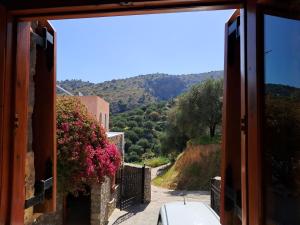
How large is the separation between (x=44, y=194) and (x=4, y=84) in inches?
47.3

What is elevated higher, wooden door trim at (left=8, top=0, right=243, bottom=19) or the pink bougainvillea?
wooden door trim at (left=8, top=0, right=243, bottom=19)

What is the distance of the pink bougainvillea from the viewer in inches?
410

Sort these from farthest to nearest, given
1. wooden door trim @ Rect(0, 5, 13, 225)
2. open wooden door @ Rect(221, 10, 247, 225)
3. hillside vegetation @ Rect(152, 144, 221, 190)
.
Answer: hillside vegetation @ Rect(152, 144, 221, 190) → open wooden door @ Rect(221, 10, 247, 225) → wooden door trim @ Rect(0, 5, 13, 225)

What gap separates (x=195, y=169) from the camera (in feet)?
78.9

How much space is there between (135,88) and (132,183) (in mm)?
53039

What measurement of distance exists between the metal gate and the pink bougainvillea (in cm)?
442

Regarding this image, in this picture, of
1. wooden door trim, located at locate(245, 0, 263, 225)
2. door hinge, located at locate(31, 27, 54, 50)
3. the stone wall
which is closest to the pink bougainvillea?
the stone wall

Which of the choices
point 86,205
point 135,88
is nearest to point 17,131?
point 86,205

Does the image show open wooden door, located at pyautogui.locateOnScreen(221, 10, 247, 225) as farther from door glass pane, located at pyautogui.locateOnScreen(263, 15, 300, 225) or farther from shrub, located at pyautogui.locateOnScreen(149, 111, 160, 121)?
shrub, located at pyautogui.locateOnScreen(149, 111, 160, 121)

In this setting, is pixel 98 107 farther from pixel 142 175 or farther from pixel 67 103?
pixel 67 103

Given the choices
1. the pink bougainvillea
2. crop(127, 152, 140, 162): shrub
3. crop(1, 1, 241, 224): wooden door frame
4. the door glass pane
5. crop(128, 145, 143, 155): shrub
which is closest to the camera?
the door glass pane

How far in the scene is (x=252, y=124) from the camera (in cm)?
206

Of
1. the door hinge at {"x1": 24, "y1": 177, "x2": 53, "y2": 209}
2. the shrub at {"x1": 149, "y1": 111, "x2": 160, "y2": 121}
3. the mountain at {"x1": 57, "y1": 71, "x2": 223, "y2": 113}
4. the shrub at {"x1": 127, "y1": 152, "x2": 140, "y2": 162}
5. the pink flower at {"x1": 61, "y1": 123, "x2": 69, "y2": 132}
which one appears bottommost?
the shrub at {"x1": 127, "y1": 152, "x2": 140, "y2": 162}

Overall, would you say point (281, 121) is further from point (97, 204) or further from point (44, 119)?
point (97, 204)
